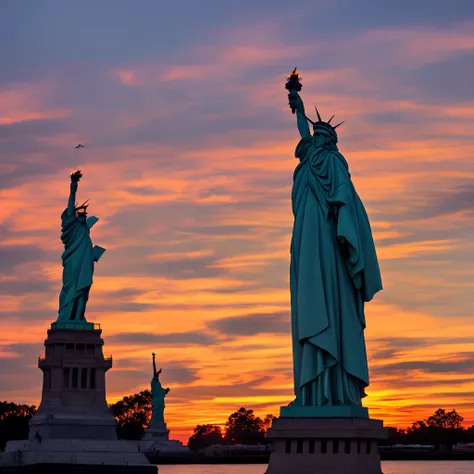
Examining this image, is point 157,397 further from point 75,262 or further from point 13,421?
point 75,262

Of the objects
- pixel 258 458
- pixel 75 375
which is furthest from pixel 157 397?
pixel 75 375

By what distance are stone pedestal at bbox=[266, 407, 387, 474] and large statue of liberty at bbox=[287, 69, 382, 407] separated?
44.7 inches

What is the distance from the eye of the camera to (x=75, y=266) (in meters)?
114

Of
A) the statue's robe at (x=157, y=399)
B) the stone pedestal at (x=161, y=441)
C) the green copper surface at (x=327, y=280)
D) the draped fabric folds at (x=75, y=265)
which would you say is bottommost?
the green copper surface at (x=327, y=280)

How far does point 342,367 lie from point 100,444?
64.1m

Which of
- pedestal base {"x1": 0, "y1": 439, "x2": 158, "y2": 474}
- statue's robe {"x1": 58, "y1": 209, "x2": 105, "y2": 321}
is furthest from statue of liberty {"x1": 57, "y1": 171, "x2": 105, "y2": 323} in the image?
pedestal base {"x1": 0, "y1": 439, "x2": 158, "y2": 474}

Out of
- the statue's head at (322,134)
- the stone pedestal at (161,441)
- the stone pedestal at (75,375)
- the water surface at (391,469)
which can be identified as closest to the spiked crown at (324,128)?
the statue's head at (322,134)

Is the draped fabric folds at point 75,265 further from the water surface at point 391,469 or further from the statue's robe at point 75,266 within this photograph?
the water surface at point 391,469

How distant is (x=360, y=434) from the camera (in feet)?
128

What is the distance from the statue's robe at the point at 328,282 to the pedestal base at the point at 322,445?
1172 mm

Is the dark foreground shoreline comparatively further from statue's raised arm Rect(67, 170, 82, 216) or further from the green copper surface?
the green copper surface

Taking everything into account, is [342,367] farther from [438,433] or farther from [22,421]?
[438,433]

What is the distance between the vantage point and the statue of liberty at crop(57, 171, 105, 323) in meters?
114

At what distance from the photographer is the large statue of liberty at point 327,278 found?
40.3 meters
